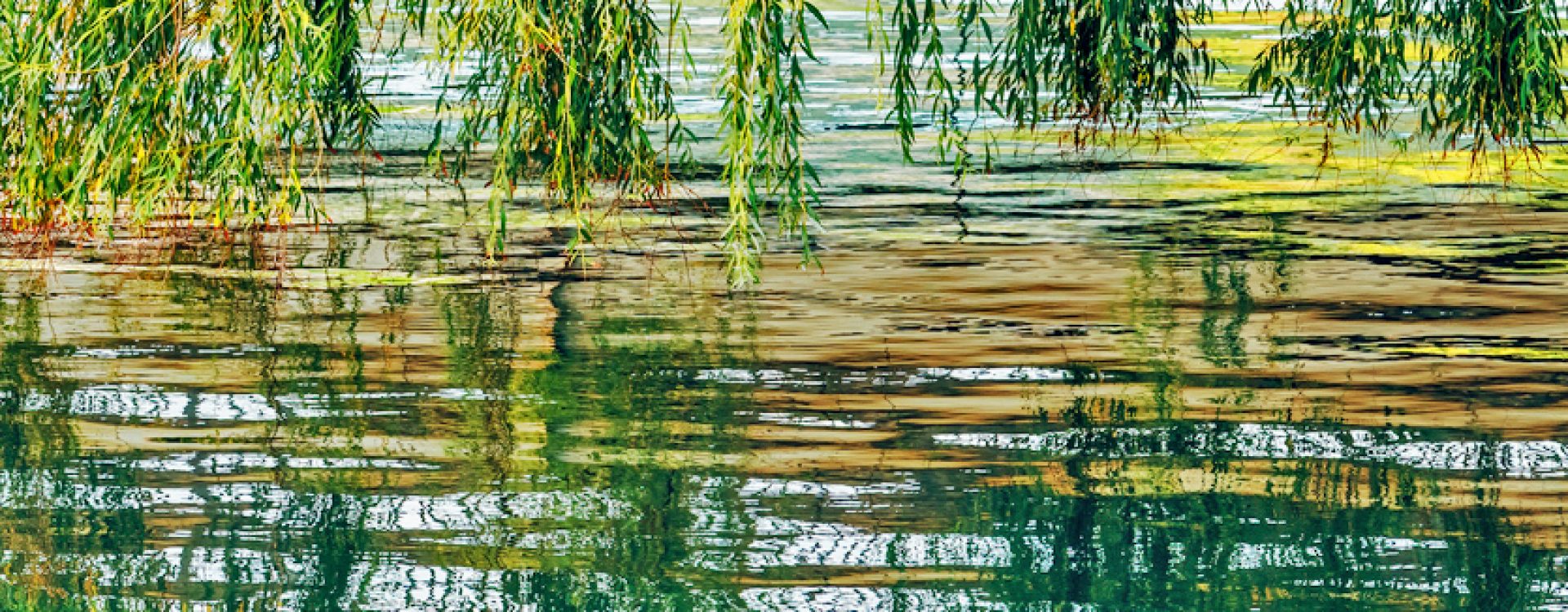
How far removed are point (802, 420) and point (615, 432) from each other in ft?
1.54

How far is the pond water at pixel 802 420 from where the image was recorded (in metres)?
4.95

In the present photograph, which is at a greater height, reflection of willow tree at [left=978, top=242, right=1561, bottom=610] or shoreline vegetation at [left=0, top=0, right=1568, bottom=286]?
shoreline vegetation at [left=0, top=0, right=1568, bottom=286]

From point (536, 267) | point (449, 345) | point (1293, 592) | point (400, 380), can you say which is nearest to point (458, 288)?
point (536, 267)

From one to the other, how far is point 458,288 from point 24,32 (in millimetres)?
1907

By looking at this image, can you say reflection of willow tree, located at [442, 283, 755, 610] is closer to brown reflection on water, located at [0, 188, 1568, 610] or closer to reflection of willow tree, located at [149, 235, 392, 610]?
brown reflection on water, located at [0, 188, 1568, 610]

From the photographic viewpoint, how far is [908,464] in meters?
5.82

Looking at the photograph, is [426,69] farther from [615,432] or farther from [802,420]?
[802,420]

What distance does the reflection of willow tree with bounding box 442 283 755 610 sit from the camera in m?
4.93

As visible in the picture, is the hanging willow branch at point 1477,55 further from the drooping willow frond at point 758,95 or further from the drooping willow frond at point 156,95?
the drooping willow frond at point 156,95

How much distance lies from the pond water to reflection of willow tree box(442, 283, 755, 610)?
2cm

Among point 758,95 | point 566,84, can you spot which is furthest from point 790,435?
point 566,84

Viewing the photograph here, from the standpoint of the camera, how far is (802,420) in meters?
6.32

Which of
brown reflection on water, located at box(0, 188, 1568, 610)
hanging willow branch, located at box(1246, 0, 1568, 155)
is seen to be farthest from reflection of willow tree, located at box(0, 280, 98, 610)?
hanging willow branch, located at box(1246, 0, 1568, 155)

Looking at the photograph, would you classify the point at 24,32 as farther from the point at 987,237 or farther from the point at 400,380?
the point at 987,237
